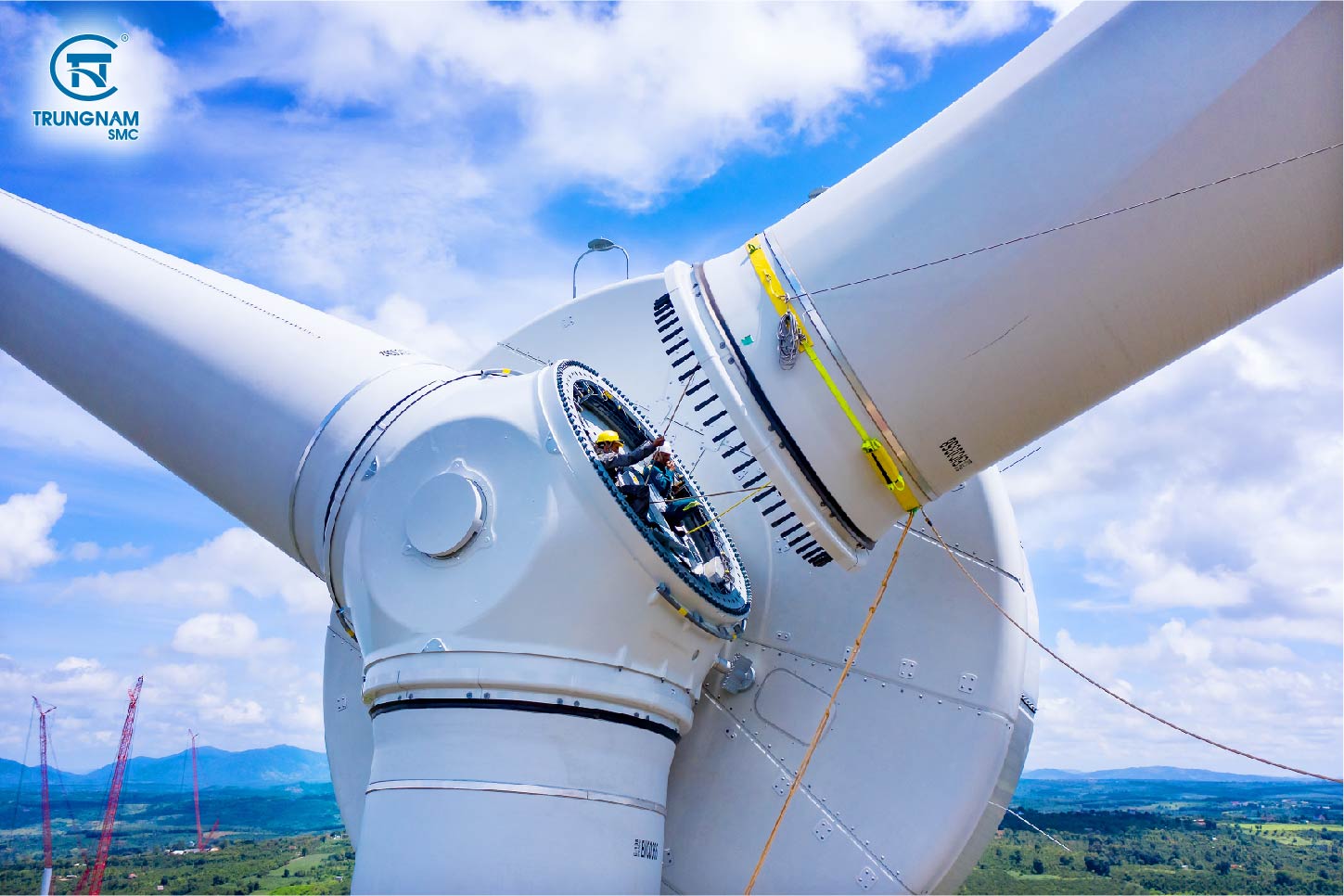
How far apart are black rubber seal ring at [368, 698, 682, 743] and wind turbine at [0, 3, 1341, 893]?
27mm

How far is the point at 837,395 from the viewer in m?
8.17

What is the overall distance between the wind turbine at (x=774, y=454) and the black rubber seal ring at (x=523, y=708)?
27 mm

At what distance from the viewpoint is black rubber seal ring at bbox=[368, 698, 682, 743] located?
26.5 ft

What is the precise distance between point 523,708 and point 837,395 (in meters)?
3.32

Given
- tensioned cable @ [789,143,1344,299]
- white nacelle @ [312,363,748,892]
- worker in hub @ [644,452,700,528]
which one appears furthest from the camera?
worker in hub @ [644,452,700,528]

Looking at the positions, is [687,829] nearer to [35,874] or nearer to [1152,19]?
[1152,19]

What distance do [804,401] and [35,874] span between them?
3119 cm

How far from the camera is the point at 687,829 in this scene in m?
9.80

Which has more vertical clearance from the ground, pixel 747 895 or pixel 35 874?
pixel 35 874

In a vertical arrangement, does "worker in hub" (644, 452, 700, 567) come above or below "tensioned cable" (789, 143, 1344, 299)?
below

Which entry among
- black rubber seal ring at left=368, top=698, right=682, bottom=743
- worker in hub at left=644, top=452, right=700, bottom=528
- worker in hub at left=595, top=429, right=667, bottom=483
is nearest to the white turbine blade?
worker in hub at left=595, top=429, right=667, bottom=483

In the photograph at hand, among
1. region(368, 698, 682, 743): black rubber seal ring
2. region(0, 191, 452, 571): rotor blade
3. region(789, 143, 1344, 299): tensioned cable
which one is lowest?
region(368, 698, 682, 743): black rubber seal ring

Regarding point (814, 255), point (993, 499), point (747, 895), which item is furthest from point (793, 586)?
point (814, 255)

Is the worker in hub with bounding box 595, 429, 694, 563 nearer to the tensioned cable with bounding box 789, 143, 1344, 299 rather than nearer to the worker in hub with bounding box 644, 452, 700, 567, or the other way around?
the worker in hub with bounding box 644, 452, 700, 567
